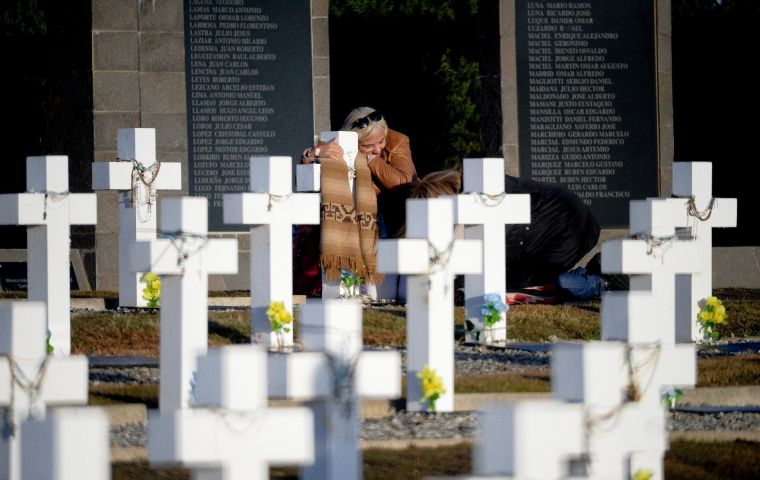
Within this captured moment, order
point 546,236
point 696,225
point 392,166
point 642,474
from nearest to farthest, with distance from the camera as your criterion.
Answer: point 642,474 → point 696,225 → point 392,166 → point 546,236

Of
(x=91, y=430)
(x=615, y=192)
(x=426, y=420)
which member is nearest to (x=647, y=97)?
(x=615, y=192)

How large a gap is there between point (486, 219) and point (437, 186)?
2.46 meters

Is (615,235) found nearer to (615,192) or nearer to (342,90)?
(615,192)

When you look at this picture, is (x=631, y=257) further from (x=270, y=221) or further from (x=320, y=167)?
(x=320, y=167)

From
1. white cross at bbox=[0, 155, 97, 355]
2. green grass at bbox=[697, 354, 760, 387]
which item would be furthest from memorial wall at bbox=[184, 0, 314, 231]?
green grass at bbox=[697, 354, 760, 387]

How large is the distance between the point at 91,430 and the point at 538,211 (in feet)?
33.4

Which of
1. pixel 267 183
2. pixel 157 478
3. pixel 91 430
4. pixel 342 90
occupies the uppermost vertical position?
pixel 342 90

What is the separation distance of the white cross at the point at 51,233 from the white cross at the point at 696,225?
364cm

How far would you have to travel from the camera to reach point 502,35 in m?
15.9

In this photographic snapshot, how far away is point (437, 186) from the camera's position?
12734 mm

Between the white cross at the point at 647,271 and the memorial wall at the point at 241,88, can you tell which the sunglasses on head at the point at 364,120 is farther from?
the white cross at the point at 647,271

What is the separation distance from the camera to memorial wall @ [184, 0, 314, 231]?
1551 centimetres

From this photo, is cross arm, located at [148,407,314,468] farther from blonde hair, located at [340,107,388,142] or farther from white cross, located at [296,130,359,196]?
blonde hair, located at [340,107,388,142]

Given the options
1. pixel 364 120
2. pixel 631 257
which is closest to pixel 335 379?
pixel 631 257
